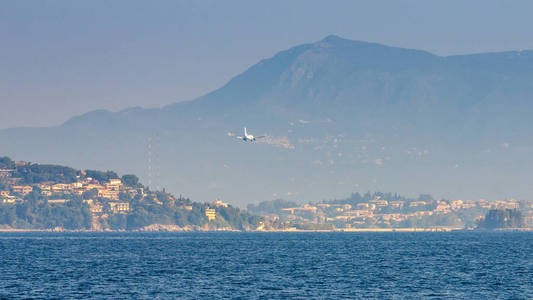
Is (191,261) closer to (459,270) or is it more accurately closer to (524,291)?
(459,270)

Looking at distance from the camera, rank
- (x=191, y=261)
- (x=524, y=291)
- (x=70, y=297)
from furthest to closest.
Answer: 1. (x=191, y=261)
2. (x=524, y=291)
3. (x=70, y=297)

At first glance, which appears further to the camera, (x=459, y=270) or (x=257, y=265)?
(x=257, y=265)

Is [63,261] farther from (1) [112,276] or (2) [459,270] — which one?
(2) [459,270]

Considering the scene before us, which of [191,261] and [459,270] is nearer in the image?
[459,270]

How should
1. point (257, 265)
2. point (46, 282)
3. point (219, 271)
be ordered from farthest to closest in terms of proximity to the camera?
1. point (257, 265)
2. point (219, 271)
3. point (46, 282)

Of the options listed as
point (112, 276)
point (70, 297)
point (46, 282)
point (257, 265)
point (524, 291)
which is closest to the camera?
point (70, 297)

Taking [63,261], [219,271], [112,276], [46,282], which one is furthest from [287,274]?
[63,261]

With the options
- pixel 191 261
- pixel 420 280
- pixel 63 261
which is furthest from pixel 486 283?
pixel 63 261
